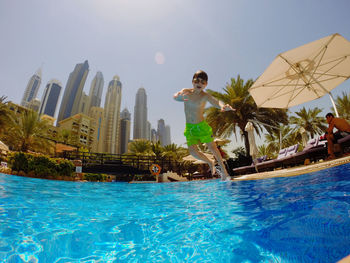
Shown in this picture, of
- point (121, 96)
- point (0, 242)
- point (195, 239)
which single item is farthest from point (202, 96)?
point (121, 96)

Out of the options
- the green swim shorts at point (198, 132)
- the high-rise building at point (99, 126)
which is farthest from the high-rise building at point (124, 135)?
the green swim shorts at point (198, 132)

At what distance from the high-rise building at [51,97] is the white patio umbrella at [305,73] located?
602ft

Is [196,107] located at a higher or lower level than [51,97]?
lower

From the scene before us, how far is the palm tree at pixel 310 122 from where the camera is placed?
2642 cm

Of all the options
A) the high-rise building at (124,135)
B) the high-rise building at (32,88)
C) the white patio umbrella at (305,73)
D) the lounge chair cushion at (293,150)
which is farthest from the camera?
the high-rise building at (32,88)

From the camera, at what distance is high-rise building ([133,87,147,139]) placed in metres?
158

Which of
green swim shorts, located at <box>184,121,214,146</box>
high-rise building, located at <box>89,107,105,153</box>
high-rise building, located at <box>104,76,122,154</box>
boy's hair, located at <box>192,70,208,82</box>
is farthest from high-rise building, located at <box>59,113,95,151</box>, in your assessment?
boy's hair, located at <box>192,70,208,82</box>

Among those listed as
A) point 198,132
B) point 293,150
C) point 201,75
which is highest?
point 201,75

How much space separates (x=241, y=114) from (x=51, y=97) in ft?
616

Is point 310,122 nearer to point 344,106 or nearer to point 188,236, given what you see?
point 344,106

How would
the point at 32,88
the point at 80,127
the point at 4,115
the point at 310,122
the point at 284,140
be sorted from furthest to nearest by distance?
the point at 32,88 < the point at 80,127 < the point at 284,140 < the point at 310,122 < the point at 4,115

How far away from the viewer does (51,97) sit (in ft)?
517

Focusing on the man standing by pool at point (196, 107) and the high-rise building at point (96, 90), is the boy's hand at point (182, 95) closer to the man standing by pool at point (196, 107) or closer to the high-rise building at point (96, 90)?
the man standing by pool at point (196, 107)

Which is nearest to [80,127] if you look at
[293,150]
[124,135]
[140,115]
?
[124,135]
